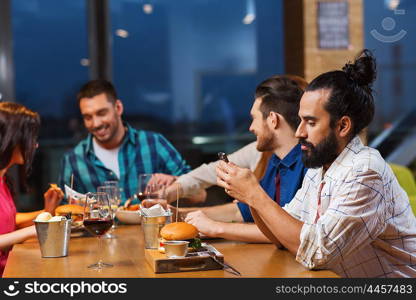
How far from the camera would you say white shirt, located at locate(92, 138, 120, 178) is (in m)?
3.86

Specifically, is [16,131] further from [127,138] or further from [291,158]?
[291,158]

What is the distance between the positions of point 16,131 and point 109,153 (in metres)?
1.01

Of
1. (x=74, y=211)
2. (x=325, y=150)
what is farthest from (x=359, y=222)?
(x=74, y=211)

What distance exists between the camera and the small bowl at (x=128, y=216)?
119 inches

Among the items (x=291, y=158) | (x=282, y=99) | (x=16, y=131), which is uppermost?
(x=282, y=99)

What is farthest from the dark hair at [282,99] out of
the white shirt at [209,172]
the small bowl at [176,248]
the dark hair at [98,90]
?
the dark hair at [98,90]

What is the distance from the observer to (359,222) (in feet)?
6.54

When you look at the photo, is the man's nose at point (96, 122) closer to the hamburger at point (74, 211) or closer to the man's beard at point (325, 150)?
the hamburger at point (74, 211)

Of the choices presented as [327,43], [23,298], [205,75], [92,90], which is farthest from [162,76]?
[23,298]

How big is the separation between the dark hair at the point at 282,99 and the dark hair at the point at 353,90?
59 centimetres

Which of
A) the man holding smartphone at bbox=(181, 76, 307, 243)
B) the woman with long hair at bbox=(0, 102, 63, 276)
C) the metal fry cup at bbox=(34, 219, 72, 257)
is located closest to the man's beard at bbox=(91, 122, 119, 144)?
the woman with long hair at bbox=(0, 102, 63, 276)

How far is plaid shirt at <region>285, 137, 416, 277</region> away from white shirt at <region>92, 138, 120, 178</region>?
1.84 m

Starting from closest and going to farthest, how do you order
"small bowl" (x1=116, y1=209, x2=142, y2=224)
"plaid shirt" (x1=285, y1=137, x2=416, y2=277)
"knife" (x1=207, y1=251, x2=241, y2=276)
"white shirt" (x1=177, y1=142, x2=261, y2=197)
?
1. "knife" (x1=207, y1=251, x2=241, y2=276)
2. "plaid shirt" (x1=285, y1=137, x2=416, y2=277)
3. "small bowl" (x1=116, y1=209, x2=142, y2=224)
4. "white shirt" (x1=177, y1=142, x2=261, y2=197)

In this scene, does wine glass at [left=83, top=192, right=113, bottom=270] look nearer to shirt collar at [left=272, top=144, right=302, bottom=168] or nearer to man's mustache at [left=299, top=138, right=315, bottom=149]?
man's mustache at [left=299, top=138, right=315, bottom=149]
